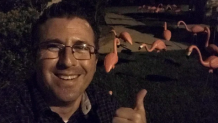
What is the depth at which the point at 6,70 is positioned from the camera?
4309 millimetres

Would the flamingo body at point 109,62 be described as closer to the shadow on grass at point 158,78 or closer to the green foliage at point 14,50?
the shadow on grass at point 158,78

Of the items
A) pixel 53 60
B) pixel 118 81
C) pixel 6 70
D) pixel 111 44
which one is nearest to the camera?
pixel 53 60

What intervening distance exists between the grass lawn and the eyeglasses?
Result: 130 inches

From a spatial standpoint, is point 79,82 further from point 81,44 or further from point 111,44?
point 111,44

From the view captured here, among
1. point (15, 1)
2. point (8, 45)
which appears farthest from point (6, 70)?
point (15, 1)

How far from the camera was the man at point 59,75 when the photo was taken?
180 centimetres

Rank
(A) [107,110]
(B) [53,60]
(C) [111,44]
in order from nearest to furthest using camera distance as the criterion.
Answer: (B) [53,60]
(A) [107,110]
(C) [111,44]

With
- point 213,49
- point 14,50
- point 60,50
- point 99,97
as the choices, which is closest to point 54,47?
point 60,50

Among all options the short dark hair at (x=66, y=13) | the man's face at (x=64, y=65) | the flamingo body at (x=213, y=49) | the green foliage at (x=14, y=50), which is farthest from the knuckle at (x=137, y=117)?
the flamingo body at (x=213, y=49)

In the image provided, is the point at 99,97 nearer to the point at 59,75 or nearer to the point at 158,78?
the point at 59,75

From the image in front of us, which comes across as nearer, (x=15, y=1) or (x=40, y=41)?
(x=40, y=41)

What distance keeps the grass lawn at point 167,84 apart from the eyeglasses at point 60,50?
3312 mm

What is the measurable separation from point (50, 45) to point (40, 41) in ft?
0.27

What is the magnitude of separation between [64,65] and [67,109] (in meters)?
0.28
